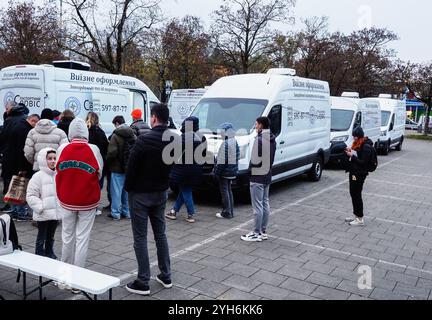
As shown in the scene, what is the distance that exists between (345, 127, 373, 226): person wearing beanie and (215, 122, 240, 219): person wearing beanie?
2027 millimetres

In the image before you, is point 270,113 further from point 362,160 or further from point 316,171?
point 316,171

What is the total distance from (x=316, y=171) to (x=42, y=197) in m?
9.04

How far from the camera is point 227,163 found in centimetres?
788

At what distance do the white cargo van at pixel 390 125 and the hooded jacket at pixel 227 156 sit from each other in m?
15.2

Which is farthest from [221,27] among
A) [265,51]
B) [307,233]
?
[307,233]

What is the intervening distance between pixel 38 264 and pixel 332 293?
10.1ft

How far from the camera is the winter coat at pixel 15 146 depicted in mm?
7242

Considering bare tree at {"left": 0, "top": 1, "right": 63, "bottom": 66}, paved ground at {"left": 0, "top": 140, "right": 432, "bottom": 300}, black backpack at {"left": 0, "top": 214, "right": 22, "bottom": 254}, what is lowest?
paved ground at {"left": 0, "top": 140, "right": 432, "bottom": 300}

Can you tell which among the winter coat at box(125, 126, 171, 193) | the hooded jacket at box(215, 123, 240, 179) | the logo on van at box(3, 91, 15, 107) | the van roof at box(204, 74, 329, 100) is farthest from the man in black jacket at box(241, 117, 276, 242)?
the logo on van at box(3, 91, 15, 107)

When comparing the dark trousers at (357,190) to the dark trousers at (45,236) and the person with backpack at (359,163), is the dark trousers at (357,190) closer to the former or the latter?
the person with backpack at (359,163)

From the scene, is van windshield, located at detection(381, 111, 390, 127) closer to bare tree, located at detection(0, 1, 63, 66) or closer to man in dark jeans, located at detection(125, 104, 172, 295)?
bare tree, located at detection(0, 1, 63, 66)

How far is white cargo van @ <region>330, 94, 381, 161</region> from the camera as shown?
614 inches

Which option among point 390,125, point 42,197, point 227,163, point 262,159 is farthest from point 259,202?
point 390,125

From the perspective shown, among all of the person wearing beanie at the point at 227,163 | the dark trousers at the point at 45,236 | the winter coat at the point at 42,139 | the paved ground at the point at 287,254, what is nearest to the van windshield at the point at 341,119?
the paved ground at the point at 287,254
